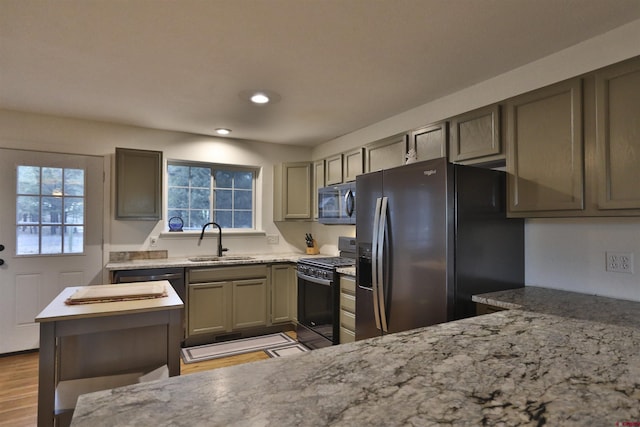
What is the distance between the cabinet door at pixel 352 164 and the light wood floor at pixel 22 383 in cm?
203

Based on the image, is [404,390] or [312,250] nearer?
[404,390]

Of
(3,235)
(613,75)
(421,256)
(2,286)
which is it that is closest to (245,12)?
(421,256)

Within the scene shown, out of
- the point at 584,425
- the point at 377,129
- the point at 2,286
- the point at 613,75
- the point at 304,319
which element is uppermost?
the point at 377,129

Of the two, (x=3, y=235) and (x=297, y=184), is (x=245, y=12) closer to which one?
(x=297, y=184)

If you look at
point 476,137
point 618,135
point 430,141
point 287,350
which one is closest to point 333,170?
point 430,141

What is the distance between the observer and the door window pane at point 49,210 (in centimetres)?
340

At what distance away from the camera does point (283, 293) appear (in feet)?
13.4

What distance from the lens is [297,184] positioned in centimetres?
454

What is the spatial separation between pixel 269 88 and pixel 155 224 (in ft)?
7.08

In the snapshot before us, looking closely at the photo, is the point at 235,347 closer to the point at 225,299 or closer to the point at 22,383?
the point at 225,299

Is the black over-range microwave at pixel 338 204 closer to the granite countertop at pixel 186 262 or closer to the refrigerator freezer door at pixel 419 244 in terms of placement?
the granite countertop at pixel 186 262

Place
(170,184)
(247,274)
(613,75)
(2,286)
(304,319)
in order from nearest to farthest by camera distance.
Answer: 1. (613,75)
2. (2,286)
3. (304,319)
4. (247,274)
5. (170,184)

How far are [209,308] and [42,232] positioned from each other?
1781 millimetres

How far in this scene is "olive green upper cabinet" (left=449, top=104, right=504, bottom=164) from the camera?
7.70 ft
